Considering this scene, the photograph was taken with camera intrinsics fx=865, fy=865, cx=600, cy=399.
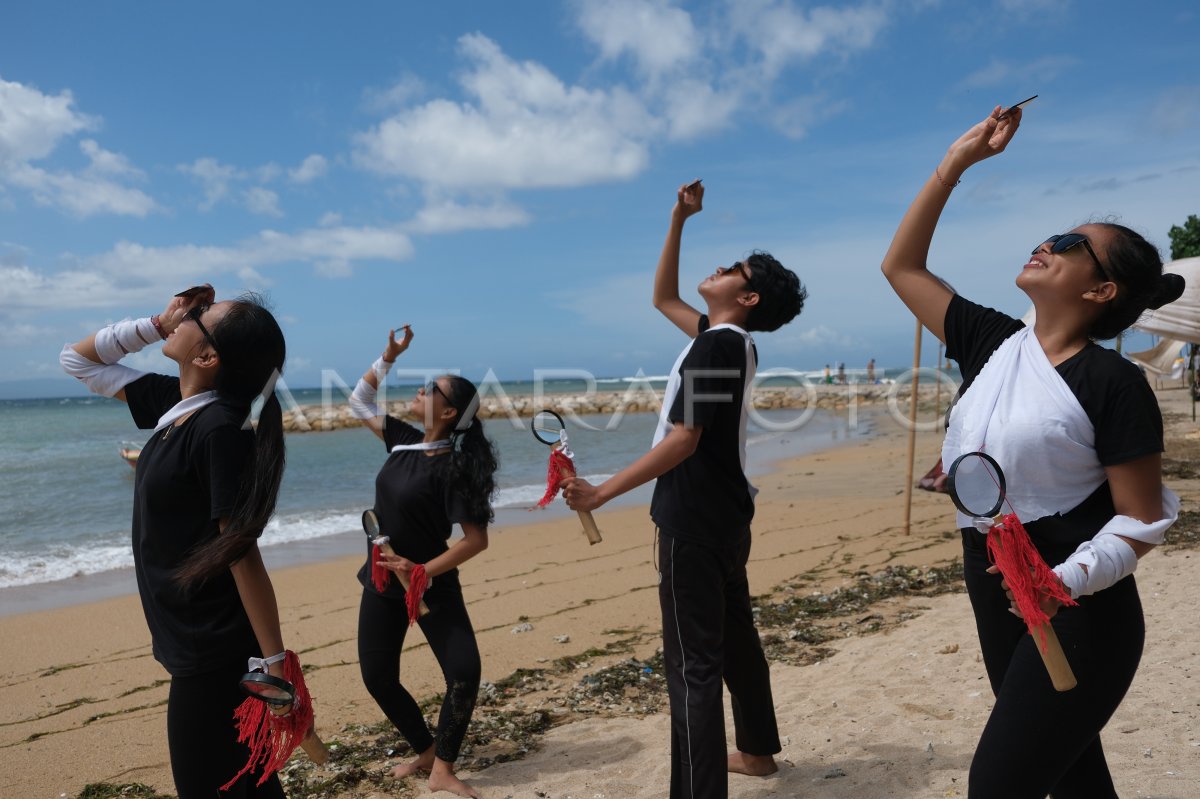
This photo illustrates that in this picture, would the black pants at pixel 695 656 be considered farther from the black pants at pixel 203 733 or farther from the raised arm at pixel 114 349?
the raised arm at pixel 114 349

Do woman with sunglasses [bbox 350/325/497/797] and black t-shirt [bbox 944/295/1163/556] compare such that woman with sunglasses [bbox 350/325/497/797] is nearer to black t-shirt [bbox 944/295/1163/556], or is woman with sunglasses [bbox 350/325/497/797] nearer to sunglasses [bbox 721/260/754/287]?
sunglasses [bbox 721/260/754/287]

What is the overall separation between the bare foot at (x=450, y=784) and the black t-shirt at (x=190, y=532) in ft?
5.52

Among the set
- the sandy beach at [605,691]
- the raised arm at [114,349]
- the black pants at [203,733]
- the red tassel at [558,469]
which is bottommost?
the sandy beach at [605,691]

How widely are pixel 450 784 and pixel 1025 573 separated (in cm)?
276

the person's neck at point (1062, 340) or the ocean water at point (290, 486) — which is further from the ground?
the person's neck at point (1062, 340)

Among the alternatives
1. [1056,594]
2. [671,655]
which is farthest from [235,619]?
[1056,594]

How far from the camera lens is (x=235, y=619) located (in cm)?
238

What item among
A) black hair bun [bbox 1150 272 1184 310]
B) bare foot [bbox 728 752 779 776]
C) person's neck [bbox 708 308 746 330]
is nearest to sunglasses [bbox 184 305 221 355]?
person's neck [bbox 708 308 746 330]

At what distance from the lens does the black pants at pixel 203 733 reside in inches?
91.7

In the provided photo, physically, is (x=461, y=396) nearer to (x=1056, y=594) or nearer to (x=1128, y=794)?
(x=1056, y=594)

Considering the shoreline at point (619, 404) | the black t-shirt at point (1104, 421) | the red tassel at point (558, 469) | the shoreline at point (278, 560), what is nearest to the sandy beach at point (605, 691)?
the shoreline at point (278, 560)

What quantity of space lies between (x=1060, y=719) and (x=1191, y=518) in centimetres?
800

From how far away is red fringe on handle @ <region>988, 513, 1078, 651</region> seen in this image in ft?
6.17

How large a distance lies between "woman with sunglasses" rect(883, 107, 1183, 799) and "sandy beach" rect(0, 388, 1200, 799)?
1.59 m
